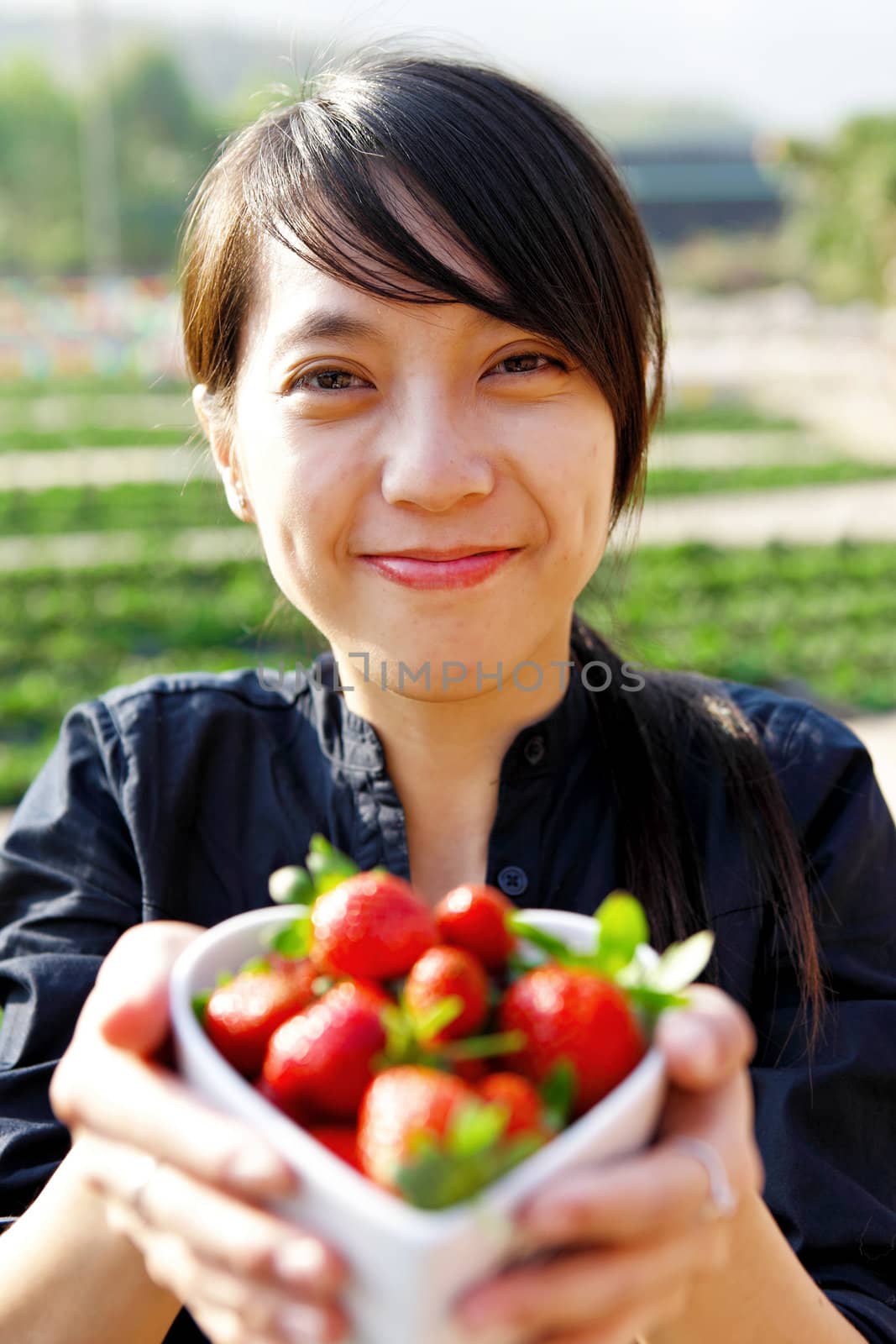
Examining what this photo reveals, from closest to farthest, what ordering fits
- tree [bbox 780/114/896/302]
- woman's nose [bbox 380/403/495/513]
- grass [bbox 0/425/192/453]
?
woman's nose [bbox 380/403/495/513] < grass [bbox 0/425/192/453] < tree [bbox 780/114/896/302]

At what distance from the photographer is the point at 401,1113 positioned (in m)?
0.87

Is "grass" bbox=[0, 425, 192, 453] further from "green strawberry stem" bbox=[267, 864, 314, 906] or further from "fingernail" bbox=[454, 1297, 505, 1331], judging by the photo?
"fingernail" bbox=[454, 1297, 505, 1331]

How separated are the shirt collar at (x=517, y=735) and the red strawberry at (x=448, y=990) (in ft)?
2.60

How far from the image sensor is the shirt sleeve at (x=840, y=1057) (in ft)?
4.91

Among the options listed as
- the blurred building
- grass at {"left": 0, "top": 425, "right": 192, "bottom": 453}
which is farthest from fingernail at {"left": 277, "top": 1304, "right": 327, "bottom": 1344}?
the blurred building

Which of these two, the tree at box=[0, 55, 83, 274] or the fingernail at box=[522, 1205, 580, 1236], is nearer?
the fingernail at box=[522, 1205, 580, 1236]

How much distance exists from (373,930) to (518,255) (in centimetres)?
83

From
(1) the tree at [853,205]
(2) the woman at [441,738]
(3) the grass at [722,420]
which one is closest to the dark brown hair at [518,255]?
(2) the woman at [441,738]

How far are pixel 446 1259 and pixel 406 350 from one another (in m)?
0.96

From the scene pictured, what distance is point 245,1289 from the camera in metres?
0.96

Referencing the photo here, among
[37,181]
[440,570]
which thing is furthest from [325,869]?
[37,181]

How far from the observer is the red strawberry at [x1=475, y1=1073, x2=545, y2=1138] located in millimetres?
899

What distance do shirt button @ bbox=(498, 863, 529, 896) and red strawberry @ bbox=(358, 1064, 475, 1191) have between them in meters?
0.81

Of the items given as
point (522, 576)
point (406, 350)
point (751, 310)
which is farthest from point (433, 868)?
point (751, 310)
